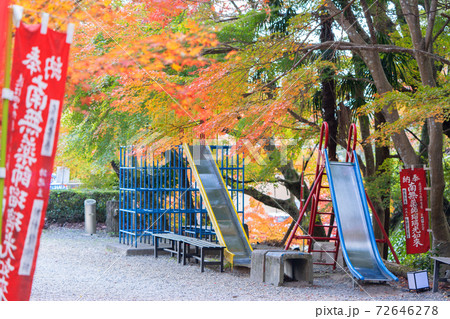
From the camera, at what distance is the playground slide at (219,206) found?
6555mm

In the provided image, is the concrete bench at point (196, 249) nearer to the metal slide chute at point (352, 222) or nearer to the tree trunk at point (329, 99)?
the metal slide chute at point (352, 222)

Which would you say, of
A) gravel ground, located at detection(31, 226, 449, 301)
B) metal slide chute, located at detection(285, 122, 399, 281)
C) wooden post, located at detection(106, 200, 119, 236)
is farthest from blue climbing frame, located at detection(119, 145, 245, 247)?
metal slide chute, located at detection(285, 122, 399, 281)

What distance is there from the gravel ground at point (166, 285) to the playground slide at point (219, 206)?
0.29 meters

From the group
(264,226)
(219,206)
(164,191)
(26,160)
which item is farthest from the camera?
(264,226)

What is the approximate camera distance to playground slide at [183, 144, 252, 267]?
6555 mm

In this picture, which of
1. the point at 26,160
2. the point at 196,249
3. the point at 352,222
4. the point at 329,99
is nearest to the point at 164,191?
the point at 196,249

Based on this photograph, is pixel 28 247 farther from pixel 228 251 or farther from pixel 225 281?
pixel 228 251

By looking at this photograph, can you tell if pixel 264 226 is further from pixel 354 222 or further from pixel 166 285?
pixel 166 285

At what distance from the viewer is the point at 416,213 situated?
6.57 metres

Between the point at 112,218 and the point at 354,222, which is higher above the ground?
the point at 354,222

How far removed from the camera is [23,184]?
9.04ft

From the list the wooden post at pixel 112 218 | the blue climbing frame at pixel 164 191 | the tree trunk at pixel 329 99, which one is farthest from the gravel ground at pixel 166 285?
the wooden post at pixel 112 218

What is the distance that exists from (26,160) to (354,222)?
4.19 metres

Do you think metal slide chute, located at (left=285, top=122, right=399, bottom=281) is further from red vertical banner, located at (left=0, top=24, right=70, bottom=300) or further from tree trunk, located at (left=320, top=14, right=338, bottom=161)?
red vertical banner, located at (left=0, top=24, right=70, bottom=300)
